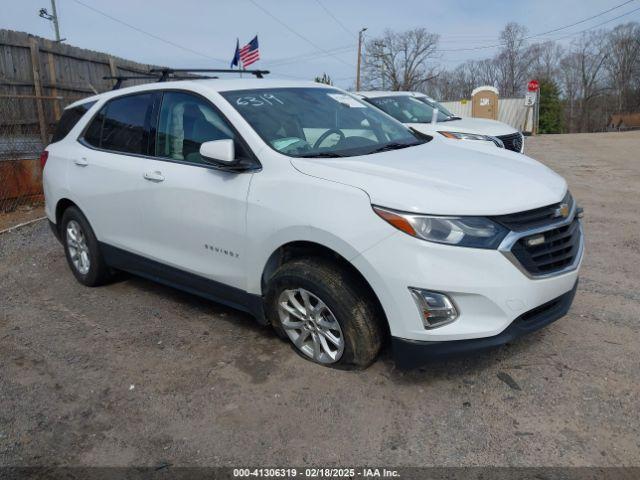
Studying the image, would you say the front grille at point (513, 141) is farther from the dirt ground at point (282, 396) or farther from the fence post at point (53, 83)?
the fence post at point (53, 83)

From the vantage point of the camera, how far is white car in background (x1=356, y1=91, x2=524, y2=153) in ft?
27.3

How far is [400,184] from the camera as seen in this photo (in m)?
2.95

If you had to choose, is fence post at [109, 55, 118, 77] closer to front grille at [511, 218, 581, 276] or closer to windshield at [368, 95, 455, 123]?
windshield at [368, 95, 455, 123]

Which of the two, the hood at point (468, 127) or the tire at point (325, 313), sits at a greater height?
the hood at point (468, 127)

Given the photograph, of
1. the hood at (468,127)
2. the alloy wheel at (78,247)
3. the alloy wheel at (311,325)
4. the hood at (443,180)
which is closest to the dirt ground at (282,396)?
the alloy wheel at (311,325)

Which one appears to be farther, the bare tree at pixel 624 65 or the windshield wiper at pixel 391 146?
the bare tree at pixel 624 65

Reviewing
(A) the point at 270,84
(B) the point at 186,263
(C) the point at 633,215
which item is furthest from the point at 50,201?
(C) the point at 633,215

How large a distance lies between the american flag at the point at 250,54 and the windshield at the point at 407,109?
931 centimetres

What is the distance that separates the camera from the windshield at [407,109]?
31.6 ft

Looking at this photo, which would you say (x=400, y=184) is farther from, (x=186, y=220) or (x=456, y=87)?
(x=456, y=87)

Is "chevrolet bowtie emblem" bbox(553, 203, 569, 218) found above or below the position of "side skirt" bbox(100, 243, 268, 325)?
above

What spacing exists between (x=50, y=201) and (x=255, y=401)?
3.35 m

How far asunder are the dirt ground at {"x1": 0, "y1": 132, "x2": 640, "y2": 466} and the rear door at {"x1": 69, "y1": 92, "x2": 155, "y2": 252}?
2.28ft

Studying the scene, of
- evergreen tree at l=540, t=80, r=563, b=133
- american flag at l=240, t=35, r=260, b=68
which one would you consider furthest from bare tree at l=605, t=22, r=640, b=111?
american flag at l=240, t=35, r=260, b=68
